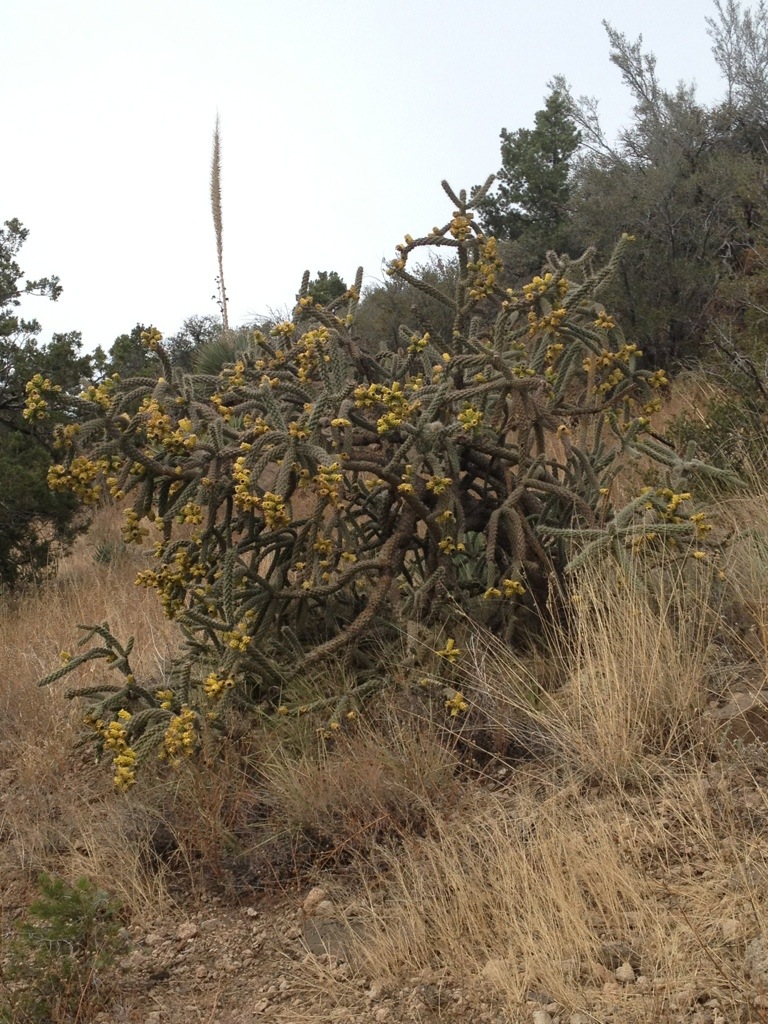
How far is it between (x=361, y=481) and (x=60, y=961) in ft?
8.10

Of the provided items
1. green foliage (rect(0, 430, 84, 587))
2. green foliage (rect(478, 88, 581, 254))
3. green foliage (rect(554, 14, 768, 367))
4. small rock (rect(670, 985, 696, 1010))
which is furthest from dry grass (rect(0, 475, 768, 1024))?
green foliage (rect(478, 88, 581, 254))

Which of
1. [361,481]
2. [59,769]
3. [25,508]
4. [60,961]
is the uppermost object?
[25,508]

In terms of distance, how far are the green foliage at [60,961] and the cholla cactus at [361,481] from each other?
0.72 m

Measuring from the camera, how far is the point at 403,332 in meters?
5.13

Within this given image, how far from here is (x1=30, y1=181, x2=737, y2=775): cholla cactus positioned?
4180mm

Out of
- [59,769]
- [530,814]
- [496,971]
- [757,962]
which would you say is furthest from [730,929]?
[59,769]

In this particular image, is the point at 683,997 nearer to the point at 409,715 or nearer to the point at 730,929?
the point at 730,929

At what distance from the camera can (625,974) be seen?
8.91 ft

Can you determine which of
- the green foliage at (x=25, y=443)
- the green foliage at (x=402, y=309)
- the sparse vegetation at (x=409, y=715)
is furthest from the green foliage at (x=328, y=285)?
the sparse vegetation at (x=409, y=715)

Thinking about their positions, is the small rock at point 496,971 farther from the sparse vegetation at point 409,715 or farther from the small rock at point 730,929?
the small rock at point 730,929

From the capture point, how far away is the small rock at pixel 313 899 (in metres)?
3.53

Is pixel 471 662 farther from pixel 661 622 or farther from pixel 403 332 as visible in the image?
pixel 403 332

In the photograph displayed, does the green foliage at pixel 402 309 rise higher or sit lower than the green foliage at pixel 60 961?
higher

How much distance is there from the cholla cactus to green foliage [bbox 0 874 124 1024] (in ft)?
2.38
